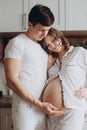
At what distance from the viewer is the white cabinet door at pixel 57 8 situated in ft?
8.94

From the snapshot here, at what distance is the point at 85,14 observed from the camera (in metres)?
2.71

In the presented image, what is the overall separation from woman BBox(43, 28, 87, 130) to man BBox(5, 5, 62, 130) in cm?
5

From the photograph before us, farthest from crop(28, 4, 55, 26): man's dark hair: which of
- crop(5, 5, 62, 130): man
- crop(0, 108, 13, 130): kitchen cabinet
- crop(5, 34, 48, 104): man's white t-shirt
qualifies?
crop(0, 108, 13, 130): kitchen cabinet

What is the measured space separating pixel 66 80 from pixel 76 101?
0.12m

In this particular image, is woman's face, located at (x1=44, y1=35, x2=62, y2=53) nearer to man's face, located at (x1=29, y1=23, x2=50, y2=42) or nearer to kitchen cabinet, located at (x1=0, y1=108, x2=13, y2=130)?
man's face, located at (x1=29, y1=23, x2=50, y2=42)

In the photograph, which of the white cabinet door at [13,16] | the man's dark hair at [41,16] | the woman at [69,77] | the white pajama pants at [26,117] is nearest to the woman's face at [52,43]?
the woman at [69,77]

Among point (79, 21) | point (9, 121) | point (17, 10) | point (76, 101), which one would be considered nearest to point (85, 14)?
point (79, 21)

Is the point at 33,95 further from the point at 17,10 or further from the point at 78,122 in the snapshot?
the point at 17,10

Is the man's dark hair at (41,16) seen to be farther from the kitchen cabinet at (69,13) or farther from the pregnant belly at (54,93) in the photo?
the kitchen cabinet at (69,13)

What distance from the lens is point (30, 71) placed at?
4.96ft

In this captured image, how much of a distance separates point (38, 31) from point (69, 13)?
1300mm

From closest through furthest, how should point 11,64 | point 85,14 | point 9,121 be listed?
point 11,64 < point 9,121 < point 85,14

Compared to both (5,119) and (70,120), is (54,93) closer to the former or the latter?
(70,120)

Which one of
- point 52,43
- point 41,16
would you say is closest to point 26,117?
point 52,43
